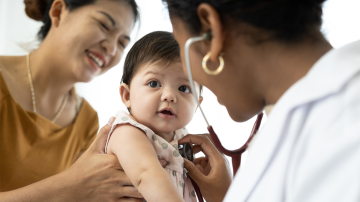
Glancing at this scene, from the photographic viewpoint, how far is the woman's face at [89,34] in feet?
5.48

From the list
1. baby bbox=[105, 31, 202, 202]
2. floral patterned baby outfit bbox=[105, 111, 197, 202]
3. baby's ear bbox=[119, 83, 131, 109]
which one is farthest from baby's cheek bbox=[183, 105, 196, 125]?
baby's ear bbox=[119, 83, 131, 109]

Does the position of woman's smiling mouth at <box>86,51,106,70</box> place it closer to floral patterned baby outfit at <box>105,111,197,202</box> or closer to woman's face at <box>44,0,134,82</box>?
woman's face at <box>44,0,134,82</box>

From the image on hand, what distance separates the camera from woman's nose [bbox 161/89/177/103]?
1.09 meters

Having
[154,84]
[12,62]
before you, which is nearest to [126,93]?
[154,84]

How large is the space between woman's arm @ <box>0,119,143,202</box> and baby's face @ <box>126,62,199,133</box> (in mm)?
215

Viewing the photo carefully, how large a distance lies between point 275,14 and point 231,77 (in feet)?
0.57

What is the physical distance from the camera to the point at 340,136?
56 cm

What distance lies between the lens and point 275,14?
660 mm

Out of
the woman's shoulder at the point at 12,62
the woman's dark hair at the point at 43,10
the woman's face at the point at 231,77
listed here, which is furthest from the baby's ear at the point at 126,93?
the woman's shoulder at the point at 12,62

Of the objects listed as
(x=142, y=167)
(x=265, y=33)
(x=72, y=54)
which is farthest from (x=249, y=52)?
(x=72, y=54)

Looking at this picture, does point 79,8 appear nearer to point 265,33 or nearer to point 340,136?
point 265,33

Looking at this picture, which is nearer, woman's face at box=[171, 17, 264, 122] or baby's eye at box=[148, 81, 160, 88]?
woman's face at box=[171, 17, 264, 122]

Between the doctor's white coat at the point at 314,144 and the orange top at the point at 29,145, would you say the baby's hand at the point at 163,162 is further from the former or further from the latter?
the orange top at the point at 29,145

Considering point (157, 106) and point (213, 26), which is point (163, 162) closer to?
point (157, 106)
